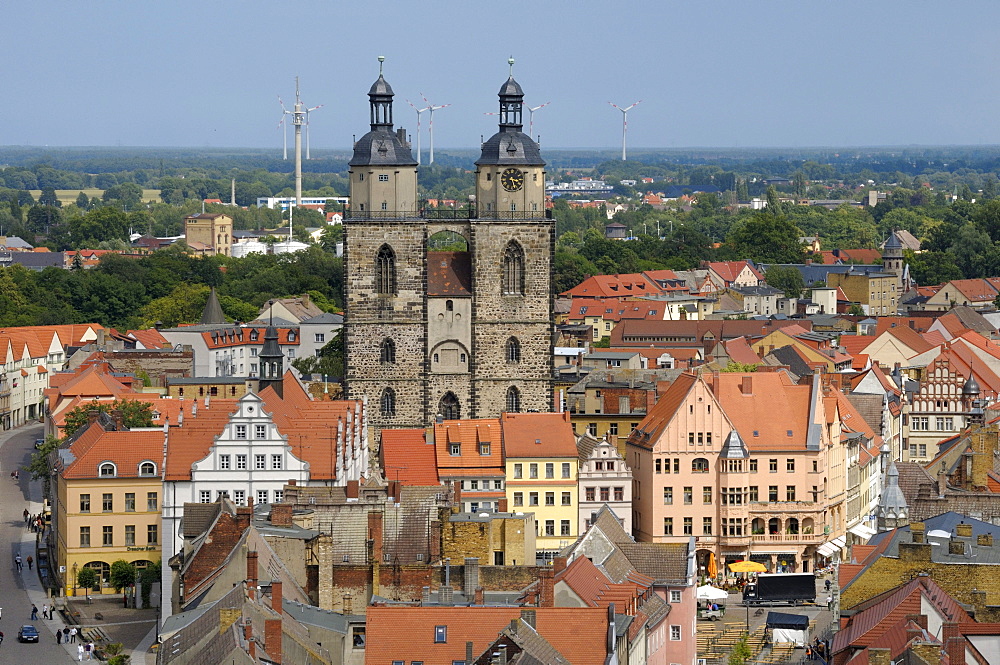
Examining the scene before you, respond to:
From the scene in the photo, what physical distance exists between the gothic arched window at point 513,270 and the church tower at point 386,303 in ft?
13.6

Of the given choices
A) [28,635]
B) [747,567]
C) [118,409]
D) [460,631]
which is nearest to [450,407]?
[118,409]

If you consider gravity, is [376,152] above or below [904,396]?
above

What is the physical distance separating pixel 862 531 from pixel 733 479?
21.0 feet

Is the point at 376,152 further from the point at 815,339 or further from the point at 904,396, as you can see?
the point at 815,339

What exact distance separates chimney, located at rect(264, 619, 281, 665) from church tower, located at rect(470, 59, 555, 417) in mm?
55877

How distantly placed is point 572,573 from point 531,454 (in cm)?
3208

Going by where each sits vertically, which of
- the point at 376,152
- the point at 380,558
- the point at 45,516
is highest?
the point at 376,152

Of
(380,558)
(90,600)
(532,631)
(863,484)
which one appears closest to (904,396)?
(863,484)

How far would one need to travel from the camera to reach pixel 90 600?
287ft

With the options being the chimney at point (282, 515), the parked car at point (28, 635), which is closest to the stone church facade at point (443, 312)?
the parked car at point (28, 635)

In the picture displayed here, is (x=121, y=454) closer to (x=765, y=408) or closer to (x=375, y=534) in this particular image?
(x=375, y=534)

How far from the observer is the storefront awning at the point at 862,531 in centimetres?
9669

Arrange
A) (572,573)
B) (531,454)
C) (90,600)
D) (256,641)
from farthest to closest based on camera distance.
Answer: (531,454), (90,600), (572,573), (256,641)

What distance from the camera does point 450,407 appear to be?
361 ft
